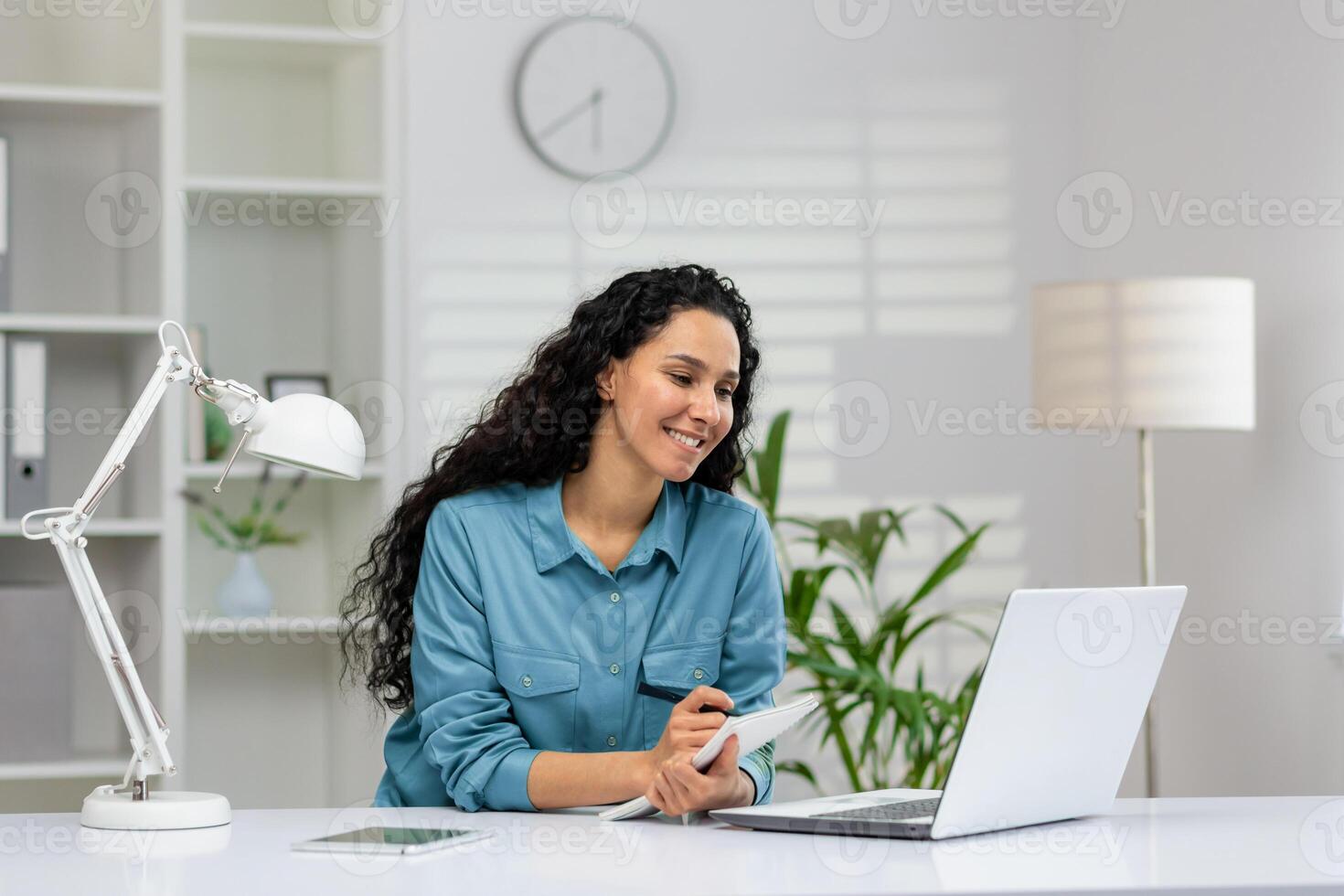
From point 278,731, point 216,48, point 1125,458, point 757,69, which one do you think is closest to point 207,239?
point 216,48

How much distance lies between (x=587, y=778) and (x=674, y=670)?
245mm

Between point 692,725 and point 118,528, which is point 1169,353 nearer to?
point 692,725

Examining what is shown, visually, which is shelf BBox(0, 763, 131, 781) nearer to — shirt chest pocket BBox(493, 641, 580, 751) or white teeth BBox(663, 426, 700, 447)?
shirt chest pocket BBox(493, 641, 580, 751)

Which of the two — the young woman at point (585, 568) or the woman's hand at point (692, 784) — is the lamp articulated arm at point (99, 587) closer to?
the young woman at point (585, 568)

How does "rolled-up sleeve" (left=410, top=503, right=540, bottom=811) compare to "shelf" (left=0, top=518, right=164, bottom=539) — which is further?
"shelf" (left=0, top=518, right=164, bottom=539)

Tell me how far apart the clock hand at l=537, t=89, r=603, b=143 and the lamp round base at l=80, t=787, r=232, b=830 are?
2199 mm

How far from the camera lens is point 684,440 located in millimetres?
1905

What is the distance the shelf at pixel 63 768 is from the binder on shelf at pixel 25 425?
47 cm

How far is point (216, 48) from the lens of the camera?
3133mm

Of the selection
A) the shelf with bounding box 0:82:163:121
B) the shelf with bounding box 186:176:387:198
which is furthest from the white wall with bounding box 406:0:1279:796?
the shelf with bounding box 0:82:163:121

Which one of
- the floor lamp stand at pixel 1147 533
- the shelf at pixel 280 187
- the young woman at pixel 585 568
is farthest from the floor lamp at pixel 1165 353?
the shelf at pixel 280 187

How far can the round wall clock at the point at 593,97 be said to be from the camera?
11.3 feet

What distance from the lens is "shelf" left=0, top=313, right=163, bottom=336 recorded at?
2.85m

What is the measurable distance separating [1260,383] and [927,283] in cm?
92
